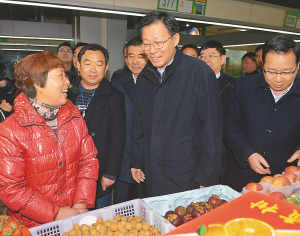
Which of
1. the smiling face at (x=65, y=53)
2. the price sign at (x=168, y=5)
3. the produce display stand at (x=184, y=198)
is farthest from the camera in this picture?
the price sign at (x=168, y=5)

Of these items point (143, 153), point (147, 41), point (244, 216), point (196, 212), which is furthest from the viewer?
point (143, 153)

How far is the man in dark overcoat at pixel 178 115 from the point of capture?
5.75 feet

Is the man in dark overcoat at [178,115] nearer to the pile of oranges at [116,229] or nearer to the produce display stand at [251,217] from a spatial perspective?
the pile of oranges at [116,229]

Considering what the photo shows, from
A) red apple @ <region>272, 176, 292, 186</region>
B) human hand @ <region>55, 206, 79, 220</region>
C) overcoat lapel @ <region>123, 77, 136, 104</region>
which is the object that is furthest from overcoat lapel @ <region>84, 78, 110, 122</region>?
red apple @ <region>272, 176, 292, 186</region>

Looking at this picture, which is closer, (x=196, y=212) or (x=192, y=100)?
(x=196, y=212)

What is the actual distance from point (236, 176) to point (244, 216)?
145 centimetres

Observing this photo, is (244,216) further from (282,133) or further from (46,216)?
(282,133)

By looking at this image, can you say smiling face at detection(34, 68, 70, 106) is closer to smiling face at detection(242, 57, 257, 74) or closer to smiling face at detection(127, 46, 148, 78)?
smiling face at detection(127, 46, 148, 78)

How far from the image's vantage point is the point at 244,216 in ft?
2.73

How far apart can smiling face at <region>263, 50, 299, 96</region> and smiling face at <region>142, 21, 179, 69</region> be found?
677mm

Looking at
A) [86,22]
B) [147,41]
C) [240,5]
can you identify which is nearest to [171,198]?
[147,41]

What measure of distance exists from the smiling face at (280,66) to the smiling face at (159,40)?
68 centimetres

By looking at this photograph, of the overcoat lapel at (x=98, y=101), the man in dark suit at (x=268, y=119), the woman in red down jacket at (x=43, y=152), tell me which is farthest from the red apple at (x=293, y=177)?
the overcoat lapel at (x=98, y=101)

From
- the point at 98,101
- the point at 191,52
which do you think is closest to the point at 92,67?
the point at 98,101
